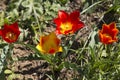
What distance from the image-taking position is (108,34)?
2.21 meters

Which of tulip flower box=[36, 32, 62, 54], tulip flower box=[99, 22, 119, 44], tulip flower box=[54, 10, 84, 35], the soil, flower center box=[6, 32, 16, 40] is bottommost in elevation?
the soil

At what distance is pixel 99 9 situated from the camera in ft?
9.68

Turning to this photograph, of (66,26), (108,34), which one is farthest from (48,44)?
(108,34)

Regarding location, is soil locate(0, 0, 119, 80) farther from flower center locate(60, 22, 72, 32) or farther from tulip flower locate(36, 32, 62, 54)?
flower center locate(60, 22, 72, 32)

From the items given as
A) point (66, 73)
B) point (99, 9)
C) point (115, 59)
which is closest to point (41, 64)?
point (66, 73)

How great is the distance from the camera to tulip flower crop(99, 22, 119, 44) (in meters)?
2.10

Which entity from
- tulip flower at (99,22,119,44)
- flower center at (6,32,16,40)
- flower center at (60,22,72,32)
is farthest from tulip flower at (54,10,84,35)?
flower center at (6,32,16,40)

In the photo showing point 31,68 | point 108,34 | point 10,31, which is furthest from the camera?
point 31,68

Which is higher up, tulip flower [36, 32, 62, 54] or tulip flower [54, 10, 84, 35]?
tulip flower [54, 10, 84, 35]

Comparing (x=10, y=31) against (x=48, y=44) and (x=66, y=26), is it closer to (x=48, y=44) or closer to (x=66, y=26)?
(x=48, y=44)

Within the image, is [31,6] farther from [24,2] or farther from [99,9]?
[99,9]

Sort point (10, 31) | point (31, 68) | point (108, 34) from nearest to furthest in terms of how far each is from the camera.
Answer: point (108, 34)
point (10, 31)
point (31, 68)

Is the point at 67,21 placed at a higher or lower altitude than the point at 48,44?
higher

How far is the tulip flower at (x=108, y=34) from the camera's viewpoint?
2096 millimetres
